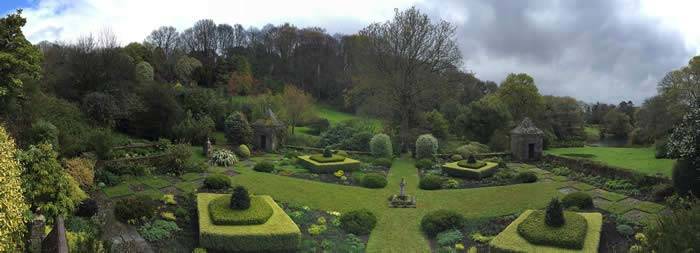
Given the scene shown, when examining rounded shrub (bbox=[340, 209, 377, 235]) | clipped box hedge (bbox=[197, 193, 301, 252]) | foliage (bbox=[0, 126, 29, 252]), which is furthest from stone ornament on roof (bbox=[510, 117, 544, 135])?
foliage (bbox=[0, 126, 29, 252])

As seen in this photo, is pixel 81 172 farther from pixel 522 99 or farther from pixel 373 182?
pixel 522 99

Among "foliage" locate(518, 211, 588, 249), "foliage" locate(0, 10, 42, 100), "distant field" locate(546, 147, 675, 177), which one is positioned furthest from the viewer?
"distant field" locate(546, 147, 675, 177)

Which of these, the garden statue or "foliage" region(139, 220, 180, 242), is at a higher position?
the garden statue

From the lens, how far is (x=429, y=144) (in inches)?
1216

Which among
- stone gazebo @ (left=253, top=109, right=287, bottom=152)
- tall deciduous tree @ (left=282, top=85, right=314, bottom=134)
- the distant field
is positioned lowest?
the distant field

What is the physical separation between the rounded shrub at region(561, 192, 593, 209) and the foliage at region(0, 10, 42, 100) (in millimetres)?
20653

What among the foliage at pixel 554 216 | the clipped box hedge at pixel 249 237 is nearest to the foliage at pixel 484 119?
the foliage at pixel 554 216

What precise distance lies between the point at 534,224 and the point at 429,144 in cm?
1677

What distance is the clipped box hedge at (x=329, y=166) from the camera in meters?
25.6

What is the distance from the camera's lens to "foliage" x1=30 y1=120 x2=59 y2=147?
61.2ft

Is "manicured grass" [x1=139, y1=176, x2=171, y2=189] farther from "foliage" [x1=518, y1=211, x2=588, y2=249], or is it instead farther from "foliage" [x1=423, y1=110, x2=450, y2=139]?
"foliage" [x1=423, y1=110, x2=450, y2=139]

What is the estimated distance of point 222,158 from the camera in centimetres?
2581

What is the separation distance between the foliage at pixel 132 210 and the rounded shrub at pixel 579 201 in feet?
48.7

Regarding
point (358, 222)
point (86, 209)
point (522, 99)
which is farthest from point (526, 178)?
point (522, 99)
